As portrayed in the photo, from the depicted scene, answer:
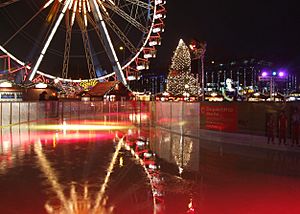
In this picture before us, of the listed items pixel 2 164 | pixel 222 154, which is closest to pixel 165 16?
pixel 222 154

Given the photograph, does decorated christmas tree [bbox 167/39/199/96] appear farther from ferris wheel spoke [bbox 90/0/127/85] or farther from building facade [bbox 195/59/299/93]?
building facade [bbox 195/59/299/93]

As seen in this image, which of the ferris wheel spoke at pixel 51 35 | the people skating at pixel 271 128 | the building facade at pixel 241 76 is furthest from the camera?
the building facade at pixel 241 76

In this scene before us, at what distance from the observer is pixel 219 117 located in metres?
16.6

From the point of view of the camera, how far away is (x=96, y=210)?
5.98 m

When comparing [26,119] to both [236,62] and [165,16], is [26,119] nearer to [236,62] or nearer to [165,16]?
[165,16]

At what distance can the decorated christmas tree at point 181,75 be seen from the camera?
4866 cm

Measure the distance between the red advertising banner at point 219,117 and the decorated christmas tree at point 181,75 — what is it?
1230 inches

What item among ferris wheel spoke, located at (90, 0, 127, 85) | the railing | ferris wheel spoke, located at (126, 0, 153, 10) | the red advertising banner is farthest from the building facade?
the red advertising banner

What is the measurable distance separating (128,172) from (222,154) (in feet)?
13.4

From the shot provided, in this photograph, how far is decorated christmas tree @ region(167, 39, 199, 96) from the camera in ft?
160

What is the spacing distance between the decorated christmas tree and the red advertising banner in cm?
3125

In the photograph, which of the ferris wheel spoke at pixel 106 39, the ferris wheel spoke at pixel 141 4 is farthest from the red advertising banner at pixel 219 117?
the ferris wheel spoke at pixel 141 4

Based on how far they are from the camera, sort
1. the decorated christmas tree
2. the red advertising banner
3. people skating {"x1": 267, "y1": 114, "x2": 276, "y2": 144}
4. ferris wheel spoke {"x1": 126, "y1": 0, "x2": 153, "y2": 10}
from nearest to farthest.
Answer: people skating {"x1": 267, "y1": 114, "x2": 276, "y2": 144} < the red advertising banner < ferris wheel spoke {"x1": 126, "y1": 0, "x2": 153, "y2": 10} < the decorated christmas tree

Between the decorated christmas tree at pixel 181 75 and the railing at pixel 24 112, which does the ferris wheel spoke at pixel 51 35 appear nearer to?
the railing at pixel 24 112
